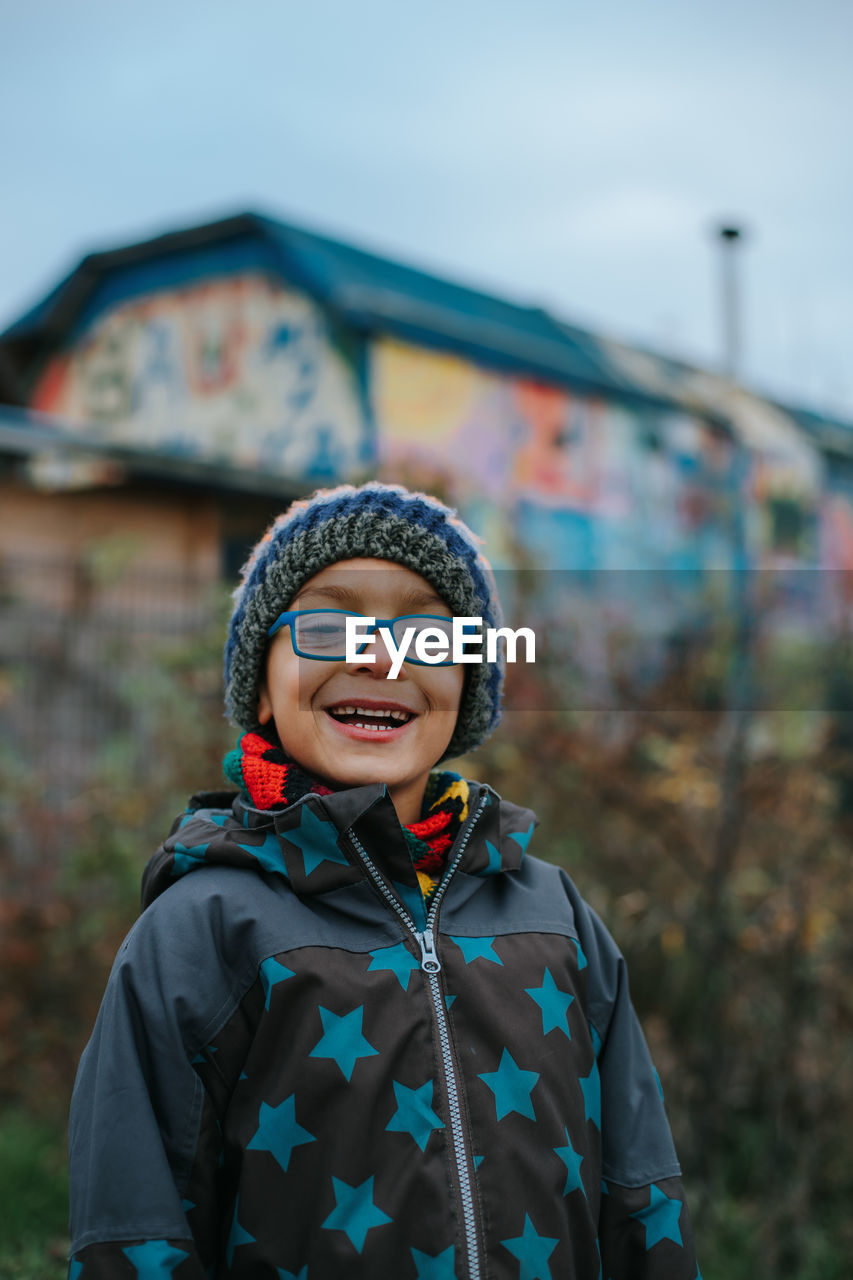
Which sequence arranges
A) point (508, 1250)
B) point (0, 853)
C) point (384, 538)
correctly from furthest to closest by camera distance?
point (0, 853) → point (384, 538) → point (508, 1250)

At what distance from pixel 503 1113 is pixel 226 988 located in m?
0.49

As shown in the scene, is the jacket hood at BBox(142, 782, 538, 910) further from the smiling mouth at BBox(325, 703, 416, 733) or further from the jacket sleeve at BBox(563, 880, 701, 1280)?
the jacket sleeve at BBox(563, 880, 701, 1280)

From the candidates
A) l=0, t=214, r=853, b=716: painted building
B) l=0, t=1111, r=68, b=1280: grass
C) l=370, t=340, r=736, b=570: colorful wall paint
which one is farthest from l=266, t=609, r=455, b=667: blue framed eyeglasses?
l=370, t=340, r=736, b=570: colorful wall paint

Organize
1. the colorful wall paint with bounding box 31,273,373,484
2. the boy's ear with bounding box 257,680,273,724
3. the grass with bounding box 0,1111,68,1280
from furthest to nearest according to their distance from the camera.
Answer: the colorful wall paint with bounding box 31,273,373,484
the grass with bounding box 0,1111,68,1280
the boy's ear with bounding box 257,680,273,724

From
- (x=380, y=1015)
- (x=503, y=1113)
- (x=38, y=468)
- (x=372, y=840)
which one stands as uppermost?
(x=38, y=468)

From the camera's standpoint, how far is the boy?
170 centimetres

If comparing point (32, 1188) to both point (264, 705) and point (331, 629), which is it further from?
point (331, 629)

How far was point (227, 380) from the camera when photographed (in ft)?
41.3

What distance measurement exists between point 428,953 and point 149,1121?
0.50 meters

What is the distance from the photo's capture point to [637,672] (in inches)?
203

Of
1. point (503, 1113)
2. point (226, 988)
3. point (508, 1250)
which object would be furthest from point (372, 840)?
point (508, 1250)

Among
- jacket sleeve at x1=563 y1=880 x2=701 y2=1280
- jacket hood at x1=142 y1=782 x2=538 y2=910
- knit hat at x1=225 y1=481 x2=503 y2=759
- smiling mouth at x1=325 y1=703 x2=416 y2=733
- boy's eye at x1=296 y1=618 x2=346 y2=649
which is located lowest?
jacket sleeve at x1=563 y1=880 x2=701 y2=1280

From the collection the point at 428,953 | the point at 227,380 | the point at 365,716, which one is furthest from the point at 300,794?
the point at 227,380

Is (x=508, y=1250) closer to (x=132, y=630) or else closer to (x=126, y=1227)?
(x=126, y=1227)
